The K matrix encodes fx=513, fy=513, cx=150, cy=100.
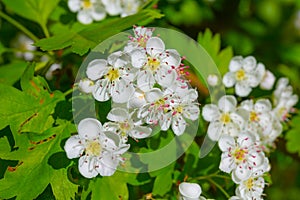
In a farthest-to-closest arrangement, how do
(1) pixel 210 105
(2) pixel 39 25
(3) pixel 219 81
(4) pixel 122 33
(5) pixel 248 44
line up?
1. (5) pixel 248 44
2. (2) pixel 39 25
3. (3) pixel 219 81
4. (1) pixel 210 105
5. (4) pixel 122 33

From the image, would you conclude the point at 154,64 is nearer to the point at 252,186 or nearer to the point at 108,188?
the point at 108,188

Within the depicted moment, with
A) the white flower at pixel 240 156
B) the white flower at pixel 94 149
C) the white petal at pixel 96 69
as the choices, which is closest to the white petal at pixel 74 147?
the white flower at pixel 94 149

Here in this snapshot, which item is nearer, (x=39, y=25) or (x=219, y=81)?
(x=219, y=81)

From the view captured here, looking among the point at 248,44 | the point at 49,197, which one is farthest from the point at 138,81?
the point at 248,44

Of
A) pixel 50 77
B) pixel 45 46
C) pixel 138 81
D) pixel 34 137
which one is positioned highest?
pixel 50 77

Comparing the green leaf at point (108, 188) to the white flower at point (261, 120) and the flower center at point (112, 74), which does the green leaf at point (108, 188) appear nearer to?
the flower center at point (112, 74)

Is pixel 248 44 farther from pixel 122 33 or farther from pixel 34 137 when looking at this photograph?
pixel 34 137

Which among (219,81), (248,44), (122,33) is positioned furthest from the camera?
(248,44)
